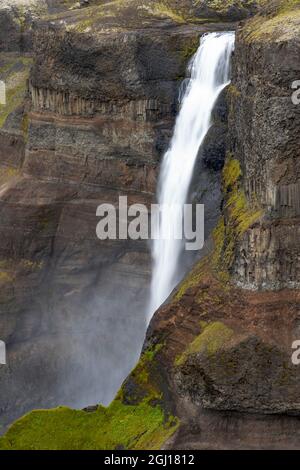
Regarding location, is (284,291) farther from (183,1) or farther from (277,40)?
(183,1)

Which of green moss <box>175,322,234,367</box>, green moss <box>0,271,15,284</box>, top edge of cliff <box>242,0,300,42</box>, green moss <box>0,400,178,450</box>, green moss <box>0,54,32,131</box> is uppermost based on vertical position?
green moss <box>0,54,32,131</box>

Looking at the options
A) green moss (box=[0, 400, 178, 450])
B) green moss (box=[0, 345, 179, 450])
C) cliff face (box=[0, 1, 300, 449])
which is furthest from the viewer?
green moss (box=[0, 345, 179, 450])

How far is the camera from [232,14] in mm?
42781

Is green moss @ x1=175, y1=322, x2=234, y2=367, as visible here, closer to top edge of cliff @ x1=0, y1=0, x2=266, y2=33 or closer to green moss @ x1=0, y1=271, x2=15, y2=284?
green moss @ x1=0, y1=271, x2=15, y2=284

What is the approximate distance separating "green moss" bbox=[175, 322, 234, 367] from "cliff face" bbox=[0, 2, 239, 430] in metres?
12.3

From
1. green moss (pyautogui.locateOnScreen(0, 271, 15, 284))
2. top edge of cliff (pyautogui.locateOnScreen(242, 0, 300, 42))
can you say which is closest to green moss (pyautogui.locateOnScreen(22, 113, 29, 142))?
green moss (pyautogui.locateOnScreen(0, 271, 15, 284))

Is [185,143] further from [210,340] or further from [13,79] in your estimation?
[13,79]

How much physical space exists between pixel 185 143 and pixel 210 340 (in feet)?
39.5

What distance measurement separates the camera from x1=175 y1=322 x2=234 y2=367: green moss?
28.6 metres

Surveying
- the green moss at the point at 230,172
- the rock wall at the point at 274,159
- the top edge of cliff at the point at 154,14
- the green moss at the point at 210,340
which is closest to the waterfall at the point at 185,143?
the top edge of cliff at the point at 154,14

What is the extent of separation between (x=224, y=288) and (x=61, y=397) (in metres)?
15.5

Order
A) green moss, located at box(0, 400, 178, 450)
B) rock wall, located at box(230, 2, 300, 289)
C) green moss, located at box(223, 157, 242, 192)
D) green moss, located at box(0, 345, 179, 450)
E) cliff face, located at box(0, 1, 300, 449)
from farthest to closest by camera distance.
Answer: green moss, located at box(223, 157, 242, 192) < green moss, located at box(0, 345, 179, 450) < green moss, located at box(0, 400, 178, 450) < rock wall, located at box(230, 2, 300, 289) < cliff face, located at box(0, 1, 300, 449)

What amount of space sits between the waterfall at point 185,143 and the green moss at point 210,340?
871cm

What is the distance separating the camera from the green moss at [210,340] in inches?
1127
